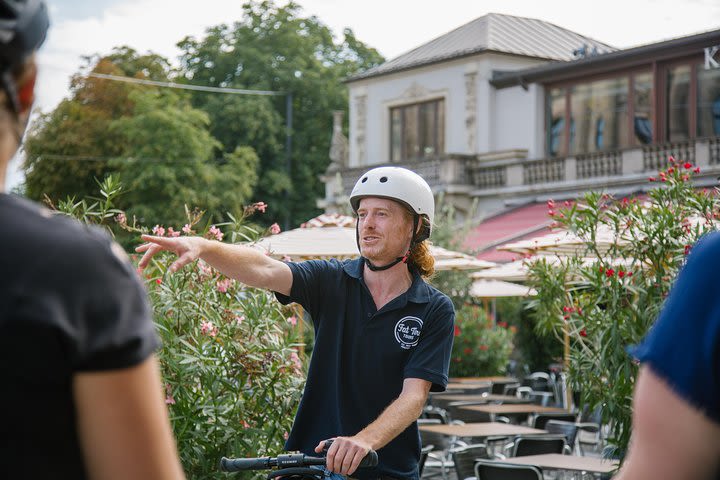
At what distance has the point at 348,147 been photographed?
3778 centimetres

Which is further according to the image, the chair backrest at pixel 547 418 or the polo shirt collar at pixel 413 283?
the chair backrest at pixel 547 418

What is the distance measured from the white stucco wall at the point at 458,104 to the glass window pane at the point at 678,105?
3.94 meters

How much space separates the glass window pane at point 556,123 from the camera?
31172 millimetres

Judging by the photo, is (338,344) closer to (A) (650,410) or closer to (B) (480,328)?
(A) (650,410)

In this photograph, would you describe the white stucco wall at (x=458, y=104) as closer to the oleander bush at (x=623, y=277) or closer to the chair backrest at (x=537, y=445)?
the chair backrest at (x=537, y=445)

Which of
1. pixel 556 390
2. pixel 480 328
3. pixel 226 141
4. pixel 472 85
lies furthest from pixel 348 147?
pixel 556 390

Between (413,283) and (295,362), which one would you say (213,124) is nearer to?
(295,362)

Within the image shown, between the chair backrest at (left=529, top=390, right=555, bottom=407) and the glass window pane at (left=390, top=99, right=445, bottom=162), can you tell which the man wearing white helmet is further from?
the glass window pane at (left=390, top=99, right=445, bottom=162)

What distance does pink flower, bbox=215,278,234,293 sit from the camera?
21.9 feet

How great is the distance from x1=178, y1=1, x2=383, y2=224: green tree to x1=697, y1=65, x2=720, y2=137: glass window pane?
20915 mm

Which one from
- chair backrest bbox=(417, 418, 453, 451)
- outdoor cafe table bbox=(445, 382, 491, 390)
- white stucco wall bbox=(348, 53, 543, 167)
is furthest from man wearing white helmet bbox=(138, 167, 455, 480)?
white stucco wall bbox=(348, 53, 543, 167)

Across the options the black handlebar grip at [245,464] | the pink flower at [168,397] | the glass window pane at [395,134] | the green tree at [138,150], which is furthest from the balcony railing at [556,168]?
the black handlebar grip at [245,464]

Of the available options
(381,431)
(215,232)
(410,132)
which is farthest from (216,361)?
(410,132)

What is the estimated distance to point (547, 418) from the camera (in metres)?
11.9
